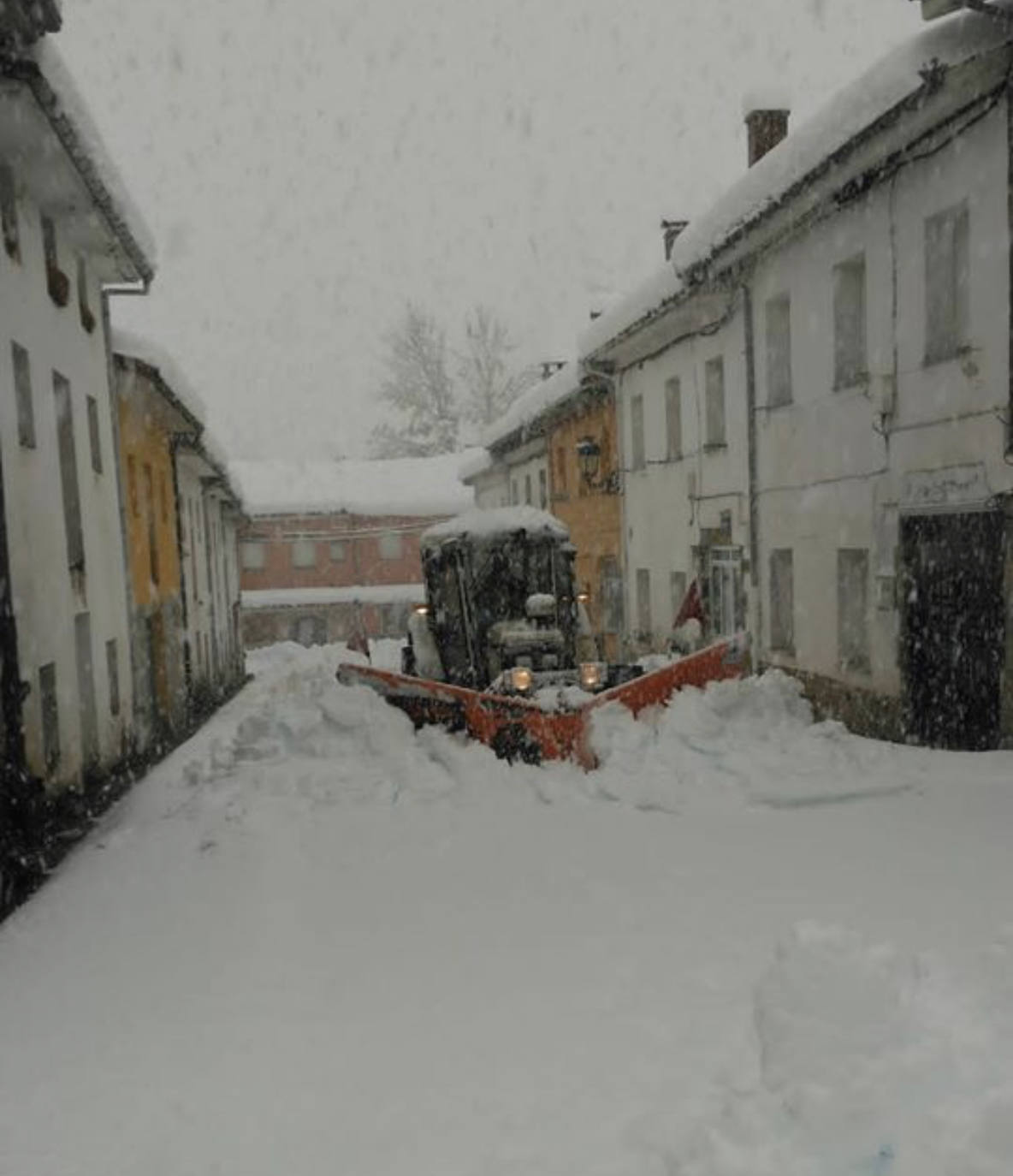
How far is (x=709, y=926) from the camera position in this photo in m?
5.58

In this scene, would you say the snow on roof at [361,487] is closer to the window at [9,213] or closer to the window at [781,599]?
the window at [781,599]

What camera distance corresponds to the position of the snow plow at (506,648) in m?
10.3

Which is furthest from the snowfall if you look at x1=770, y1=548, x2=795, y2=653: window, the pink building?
the pink building

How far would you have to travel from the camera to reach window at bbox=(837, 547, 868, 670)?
1177cm

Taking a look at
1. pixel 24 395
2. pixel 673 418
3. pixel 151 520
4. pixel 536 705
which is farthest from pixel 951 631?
pixel 151 520

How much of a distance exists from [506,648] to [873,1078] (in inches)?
324

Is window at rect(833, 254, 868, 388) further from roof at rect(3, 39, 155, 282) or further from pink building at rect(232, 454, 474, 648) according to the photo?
pink building at rect(232, 454, 474, 648)

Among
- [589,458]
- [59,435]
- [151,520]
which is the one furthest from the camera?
[589,458]

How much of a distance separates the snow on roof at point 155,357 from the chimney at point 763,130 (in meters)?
8.40

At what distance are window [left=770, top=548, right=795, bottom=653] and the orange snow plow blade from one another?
8.70ft

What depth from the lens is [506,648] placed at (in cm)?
1181

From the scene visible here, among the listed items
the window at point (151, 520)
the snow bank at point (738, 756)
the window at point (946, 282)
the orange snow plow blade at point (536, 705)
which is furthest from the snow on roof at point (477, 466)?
the window at point (946, 282)

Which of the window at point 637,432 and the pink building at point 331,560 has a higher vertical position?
the window at point 637,432

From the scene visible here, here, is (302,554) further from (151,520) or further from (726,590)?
(726,590)
